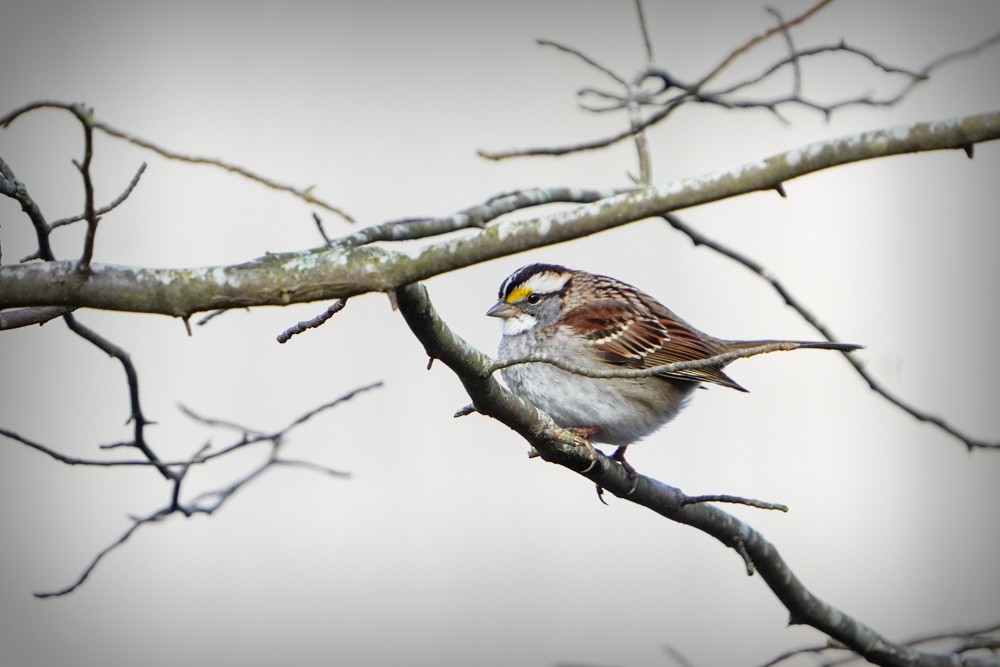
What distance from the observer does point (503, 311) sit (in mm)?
5738

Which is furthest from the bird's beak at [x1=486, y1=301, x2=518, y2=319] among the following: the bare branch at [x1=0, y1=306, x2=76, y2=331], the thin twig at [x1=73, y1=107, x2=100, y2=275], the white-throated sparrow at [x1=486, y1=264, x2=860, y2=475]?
the thin twig at [x1=73, y1=107, x2=100, y2=275]

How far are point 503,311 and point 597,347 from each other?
0.55 metres

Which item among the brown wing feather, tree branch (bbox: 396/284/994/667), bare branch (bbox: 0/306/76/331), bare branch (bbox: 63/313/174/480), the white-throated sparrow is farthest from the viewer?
the brown wing feather

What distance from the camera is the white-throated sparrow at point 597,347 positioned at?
16.7 feet

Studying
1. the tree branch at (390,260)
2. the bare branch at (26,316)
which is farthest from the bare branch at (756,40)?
the bare branch at (26,316)

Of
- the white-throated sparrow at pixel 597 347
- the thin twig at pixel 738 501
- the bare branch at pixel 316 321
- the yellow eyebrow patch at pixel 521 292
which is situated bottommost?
the thin twig at pixel 738 501

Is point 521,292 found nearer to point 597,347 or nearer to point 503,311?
point 503,311

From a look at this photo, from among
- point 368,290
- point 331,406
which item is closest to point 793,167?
point 368,290

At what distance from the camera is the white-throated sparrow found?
5.09 m

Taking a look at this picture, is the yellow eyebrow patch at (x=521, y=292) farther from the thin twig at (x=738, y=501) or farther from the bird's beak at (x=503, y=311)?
the thin twig at (x=738, y=501)

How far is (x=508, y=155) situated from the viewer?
138 inches

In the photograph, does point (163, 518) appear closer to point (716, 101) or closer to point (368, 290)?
point (368, 290)

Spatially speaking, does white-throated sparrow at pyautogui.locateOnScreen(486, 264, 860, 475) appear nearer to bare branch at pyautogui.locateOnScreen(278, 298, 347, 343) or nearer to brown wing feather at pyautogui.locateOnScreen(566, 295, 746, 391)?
brown wing feather at pyautogui.locateOnScreen(566, 295, 746, 391)

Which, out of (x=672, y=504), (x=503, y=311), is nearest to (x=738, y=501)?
(x=672, y=504)
